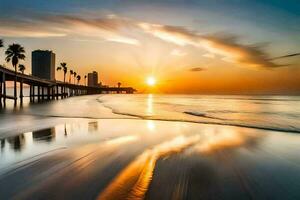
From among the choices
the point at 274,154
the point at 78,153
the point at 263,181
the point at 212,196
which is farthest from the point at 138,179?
the point at 274,154

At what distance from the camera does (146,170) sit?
8023 millimetres

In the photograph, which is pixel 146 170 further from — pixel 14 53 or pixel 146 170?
pixel 14 53

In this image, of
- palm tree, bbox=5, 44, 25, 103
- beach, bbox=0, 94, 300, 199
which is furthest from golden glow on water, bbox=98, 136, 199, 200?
palm tree, bbox=5, 44, 25, 103

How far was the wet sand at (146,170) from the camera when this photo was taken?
20.0 feet

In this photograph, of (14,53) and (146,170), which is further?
(14,53)

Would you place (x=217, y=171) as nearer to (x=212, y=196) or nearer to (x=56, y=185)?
(x=212, y=196)

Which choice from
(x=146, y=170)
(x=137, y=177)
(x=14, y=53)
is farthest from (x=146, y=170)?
(x=14, y=53)

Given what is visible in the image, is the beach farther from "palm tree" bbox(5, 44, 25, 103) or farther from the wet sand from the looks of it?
"palm tree" bbox(5, 44, 25, 103)

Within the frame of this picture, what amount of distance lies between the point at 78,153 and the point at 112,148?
163 cm

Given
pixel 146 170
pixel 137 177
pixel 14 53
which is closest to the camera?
pixel 137 177

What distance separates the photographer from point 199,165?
8.79 m

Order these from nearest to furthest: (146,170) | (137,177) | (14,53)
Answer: (137,177) < (146,170) < (14,53)

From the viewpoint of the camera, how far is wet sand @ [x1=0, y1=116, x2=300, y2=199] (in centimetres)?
611

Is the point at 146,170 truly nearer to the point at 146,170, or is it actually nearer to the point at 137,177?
the point at 146,170
